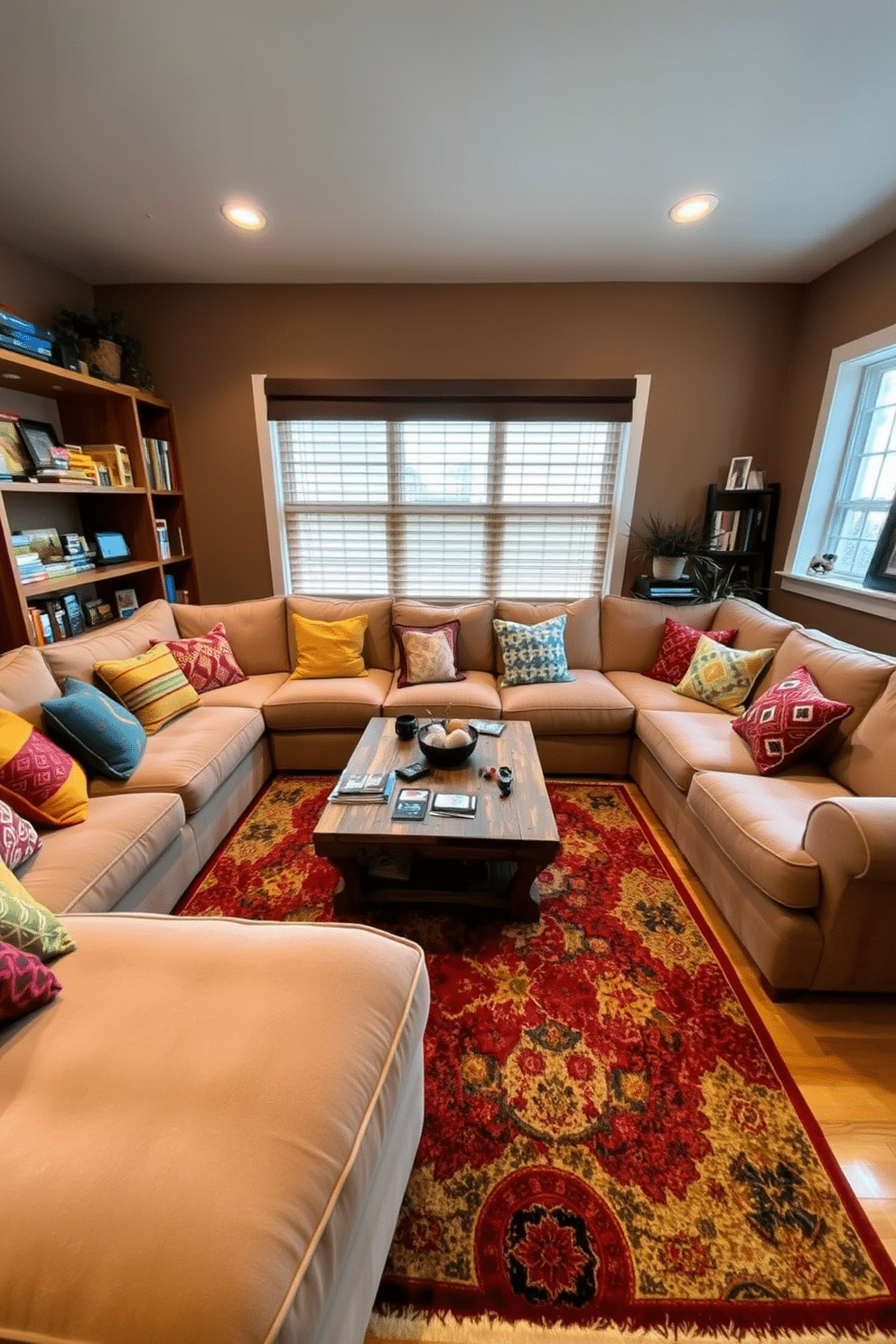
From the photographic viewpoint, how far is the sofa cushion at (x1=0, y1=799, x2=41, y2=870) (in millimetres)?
1329


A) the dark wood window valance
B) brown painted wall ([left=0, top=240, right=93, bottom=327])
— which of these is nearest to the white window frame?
the dark wood window valance

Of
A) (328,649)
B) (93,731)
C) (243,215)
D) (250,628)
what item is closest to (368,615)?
(328,649)

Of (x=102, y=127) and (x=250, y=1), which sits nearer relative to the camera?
(x=250, y=1)

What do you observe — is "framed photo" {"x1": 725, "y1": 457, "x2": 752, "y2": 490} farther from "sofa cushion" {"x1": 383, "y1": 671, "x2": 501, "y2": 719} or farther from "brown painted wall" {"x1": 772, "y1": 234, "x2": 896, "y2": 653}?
"sofa cushion" {"x1": 383, "y1": 671, "x2": 501, "y2": 719}

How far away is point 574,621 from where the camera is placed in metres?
3.11

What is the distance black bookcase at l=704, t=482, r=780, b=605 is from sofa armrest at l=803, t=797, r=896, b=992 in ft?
7.34

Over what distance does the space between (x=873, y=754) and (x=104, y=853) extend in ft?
8.11

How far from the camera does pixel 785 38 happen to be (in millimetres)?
1419

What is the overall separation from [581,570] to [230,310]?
270 cm

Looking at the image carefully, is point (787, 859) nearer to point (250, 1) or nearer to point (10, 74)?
point (250, 1)

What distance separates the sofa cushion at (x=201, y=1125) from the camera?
590 millimetres

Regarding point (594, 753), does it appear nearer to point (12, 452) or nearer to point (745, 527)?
point (745, 527)

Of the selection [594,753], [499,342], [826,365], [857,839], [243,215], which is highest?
[243,215]

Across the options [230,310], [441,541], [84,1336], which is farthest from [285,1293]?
[230,310]
